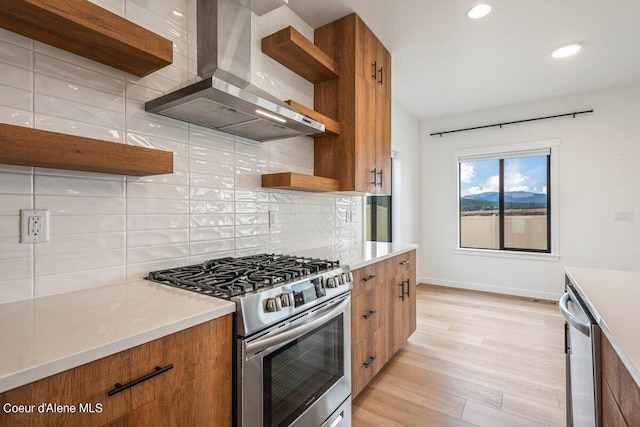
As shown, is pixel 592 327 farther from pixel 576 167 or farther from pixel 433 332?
pixel 576 167

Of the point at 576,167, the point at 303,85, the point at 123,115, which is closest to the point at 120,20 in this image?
the point at 123,115

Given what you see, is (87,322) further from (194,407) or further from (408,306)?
(408,306)

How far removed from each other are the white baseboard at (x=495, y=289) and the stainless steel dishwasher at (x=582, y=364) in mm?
3100

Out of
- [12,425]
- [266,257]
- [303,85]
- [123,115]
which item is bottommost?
[12,425]

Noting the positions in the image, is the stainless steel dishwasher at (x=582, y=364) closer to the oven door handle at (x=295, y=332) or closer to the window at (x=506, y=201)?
the oven door handle at (x=295, y=332)

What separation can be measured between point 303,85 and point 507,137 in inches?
132

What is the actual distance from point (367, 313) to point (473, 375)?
1063 millimetres

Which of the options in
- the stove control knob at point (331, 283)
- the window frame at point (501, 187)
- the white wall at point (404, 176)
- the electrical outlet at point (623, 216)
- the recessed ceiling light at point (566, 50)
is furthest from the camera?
the white wall at point (404, 176)

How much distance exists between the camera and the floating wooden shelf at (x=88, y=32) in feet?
3.13

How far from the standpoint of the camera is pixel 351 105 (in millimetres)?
2340

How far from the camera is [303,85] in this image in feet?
7.93

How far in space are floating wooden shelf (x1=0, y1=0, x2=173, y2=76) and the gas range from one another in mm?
916

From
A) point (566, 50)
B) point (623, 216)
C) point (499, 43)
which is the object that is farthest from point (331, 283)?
point (623, 216)

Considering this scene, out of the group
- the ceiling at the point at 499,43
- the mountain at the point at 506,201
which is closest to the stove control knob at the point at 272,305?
the ceiling at the point at 499,43
